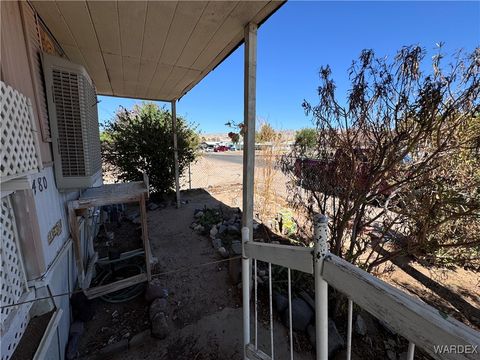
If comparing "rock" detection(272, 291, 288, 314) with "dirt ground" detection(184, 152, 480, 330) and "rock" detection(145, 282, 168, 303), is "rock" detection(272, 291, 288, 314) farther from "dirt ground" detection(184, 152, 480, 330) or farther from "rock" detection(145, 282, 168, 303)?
"dirt ground" detection(184, 152, 480, 330)

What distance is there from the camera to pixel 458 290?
9.64 ft

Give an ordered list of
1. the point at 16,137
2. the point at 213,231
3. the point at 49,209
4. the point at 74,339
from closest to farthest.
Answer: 1. the point at 16,137
2. the point at 49,209
3. the point at 74,339
4. the point at 213,231

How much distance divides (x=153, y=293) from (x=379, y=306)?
233 centimetres

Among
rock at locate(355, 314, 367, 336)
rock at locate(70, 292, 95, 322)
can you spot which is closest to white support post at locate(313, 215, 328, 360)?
rock at locate(355, 314, 367, 336)

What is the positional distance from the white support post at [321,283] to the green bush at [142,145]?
18.1 feet

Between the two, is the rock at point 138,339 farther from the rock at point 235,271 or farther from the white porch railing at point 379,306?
the white porch railing at point 379,306

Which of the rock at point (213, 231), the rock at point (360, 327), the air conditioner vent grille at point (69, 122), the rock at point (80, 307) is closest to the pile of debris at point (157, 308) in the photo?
the rock at point (80, 307)

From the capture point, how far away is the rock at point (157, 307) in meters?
2.16

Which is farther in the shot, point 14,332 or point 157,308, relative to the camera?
point 157,308

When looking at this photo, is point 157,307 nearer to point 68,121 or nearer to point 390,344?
point 68,121

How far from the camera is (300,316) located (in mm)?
2125

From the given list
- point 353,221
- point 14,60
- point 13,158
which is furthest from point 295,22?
point 13,158

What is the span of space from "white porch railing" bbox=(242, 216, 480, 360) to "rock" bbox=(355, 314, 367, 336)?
1541mm

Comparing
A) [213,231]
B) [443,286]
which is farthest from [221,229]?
[443,286]
